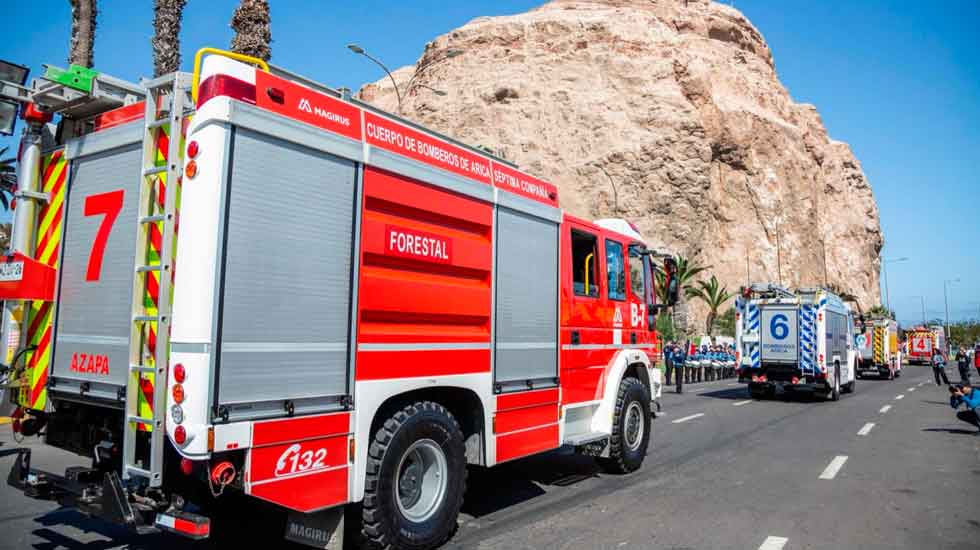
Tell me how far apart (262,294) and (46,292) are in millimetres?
2053

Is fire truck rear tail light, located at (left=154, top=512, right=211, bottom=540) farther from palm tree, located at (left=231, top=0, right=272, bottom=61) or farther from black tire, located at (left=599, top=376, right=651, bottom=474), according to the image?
palm tree, located at (left=231, top=0, right=272, bottom=61)

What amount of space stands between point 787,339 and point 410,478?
641 inches

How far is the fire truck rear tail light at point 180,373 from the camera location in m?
3.70

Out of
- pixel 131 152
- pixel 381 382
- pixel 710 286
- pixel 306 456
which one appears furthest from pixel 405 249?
pixel 710 286

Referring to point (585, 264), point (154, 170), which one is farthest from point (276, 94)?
point (585, 264)

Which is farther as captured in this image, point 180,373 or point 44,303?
point 44,303

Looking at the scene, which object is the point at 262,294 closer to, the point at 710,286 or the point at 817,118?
the point at 710,286

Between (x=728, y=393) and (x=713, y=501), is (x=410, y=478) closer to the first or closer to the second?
(x=713, y=501)

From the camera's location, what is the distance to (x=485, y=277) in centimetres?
573

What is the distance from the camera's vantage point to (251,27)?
18562mm

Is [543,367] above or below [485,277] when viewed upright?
below

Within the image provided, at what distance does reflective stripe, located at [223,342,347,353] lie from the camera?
12.4 feet

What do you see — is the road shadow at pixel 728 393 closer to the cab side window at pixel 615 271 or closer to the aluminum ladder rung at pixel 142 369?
the cab side window at pixel 615 271

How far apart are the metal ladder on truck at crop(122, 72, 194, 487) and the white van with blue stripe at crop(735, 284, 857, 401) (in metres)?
17.9
